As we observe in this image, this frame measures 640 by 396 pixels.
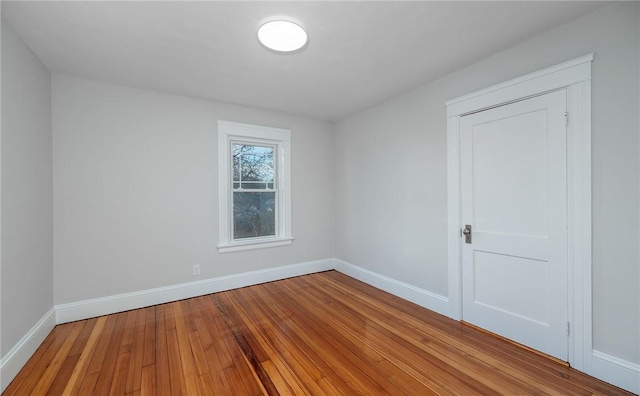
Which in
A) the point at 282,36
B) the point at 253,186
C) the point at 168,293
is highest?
the point at 282,36

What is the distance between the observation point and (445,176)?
2.86m

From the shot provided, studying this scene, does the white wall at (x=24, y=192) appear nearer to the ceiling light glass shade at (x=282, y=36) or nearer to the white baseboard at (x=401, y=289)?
the ceiling light glass shade at (x=282, y=36)

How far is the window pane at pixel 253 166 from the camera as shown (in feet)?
12.5

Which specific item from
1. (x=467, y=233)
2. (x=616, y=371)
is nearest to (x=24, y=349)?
(x=467, y=233)

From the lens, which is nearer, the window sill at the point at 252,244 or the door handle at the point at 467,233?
the door handle at the point at 467,233

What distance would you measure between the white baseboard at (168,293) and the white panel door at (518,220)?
250cm

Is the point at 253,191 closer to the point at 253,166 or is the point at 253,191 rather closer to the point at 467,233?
the point at 253,166

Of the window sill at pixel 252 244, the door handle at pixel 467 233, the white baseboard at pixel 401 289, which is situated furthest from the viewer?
the window sill at pixel 252 244

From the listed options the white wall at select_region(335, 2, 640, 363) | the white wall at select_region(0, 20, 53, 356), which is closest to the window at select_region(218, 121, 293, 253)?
the white wall at select_region(335, 2, 640, 363)

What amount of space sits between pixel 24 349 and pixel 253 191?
8.67ft

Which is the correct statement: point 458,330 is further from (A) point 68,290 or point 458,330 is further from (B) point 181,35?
(A) point 68,290

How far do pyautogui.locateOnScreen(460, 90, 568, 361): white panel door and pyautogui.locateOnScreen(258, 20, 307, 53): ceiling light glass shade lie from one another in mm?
1823

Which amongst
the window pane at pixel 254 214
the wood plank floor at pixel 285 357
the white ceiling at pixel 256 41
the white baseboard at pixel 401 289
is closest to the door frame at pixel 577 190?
the wood plank floor at pixel 285 357

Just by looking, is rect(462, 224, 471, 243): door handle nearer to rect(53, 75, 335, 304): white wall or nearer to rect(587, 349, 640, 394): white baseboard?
rect(587, 349, 640, 394): white baseboard
